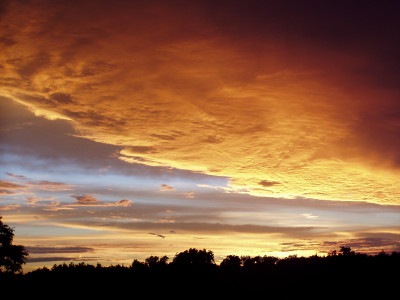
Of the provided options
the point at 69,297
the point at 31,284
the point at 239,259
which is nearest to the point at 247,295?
the point at 69,297

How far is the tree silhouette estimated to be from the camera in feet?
147

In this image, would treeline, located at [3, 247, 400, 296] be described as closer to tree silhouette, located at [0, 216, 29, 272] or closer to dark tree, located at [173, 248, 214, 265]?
tree silhouette, located at [0, 216, 29, 272]

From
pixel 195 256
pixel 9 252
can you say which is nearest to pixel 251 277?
pixel 9 252

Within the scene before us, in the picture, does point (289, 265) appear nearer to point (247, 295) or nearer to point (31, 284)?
point (247, 295)

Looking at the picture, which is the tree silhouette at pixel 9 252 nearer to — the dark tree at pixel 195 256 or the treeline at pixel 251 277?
the treeline at pixel 251 277

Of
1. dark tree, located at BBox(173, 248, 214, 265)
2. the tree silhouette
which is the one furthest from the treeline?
dark tree, located at BBox(173, 248, 214, 265)

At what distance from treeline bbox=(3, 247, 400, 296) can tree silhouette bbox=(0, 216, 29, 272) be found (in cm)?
453

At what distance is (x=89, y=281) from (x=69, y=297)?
510 cm

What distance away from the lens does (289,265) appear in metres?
39.1

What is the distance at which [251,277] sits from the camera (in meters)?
36.9

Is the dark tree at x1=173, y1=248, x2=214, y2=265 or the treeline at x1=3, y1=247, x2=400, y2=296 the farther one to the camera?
the dark tree at x1=173, y1=248, x2=214, y2=265

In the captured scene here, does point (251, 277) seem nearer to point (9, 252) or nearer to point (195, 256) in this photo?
point (9, 252)

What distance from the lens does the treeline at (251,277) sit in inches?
1145

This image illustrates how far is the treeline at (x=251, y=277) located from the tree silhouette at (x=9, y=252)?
4526 mm
